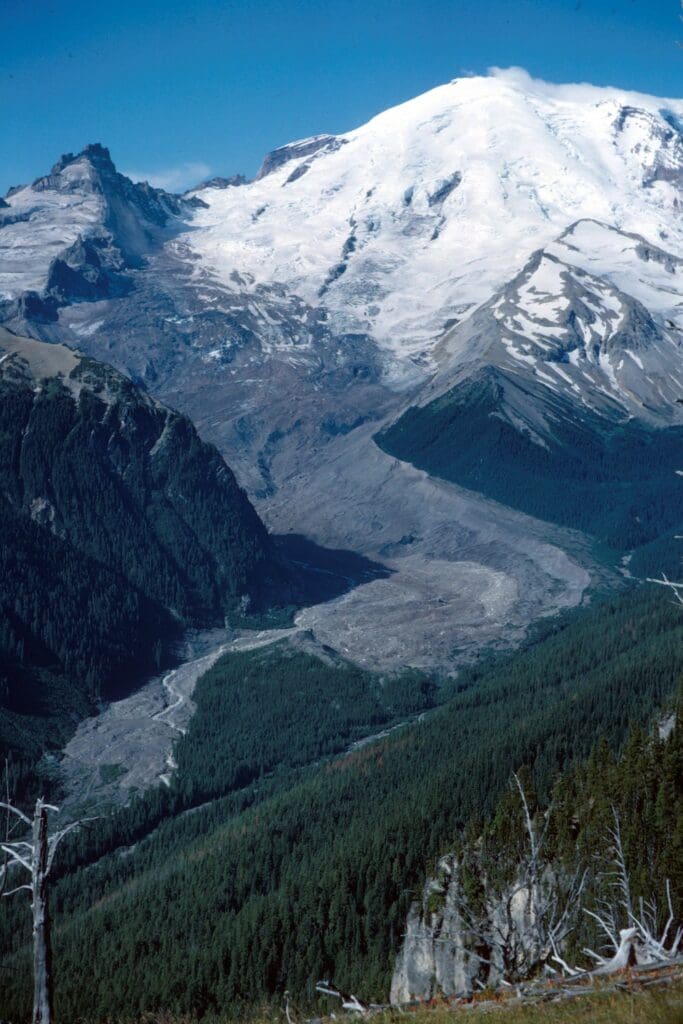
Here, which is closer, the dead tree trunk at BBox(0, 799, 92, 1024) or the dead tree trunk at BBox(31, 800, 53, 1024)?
the dead tree trunk at BBox(0, 799, 92, 1024)

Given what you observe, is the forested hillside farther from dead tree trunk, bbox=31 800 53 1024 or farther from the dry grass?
the dry grass

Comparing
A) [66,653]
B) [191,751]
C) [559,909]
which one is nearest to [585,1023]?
[559,909]

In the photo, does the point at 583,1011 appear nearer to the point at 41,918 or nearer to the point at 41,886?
the point at 41,886

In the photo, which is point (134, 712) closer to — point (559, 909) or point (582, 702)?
point (582, 702)

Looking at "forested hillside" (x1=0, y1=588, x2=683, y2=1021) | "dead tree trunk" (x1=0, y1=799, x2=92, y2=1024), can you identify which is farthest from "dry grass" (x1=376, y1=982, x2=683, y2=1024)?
"forested hillside" (x1=0, y1=588, x2=683, y2=1021)

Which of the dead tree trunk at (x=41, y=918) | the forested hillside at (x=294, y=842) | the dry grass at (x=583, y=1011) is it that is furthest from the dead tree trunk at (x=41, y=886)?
the forested hillside at (x=294, y=842)

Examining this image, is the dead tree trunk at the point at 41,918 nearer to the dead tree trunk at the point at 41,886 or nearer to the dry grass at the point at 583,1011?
the dead tree trunk at the point at 41,886

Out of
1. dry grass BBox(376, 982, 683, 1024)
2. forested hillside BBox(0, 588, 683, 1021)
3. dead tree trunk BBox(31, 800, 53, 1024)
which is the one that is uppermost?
dead tree trunk BBox(31, 800, 53, 1024)
